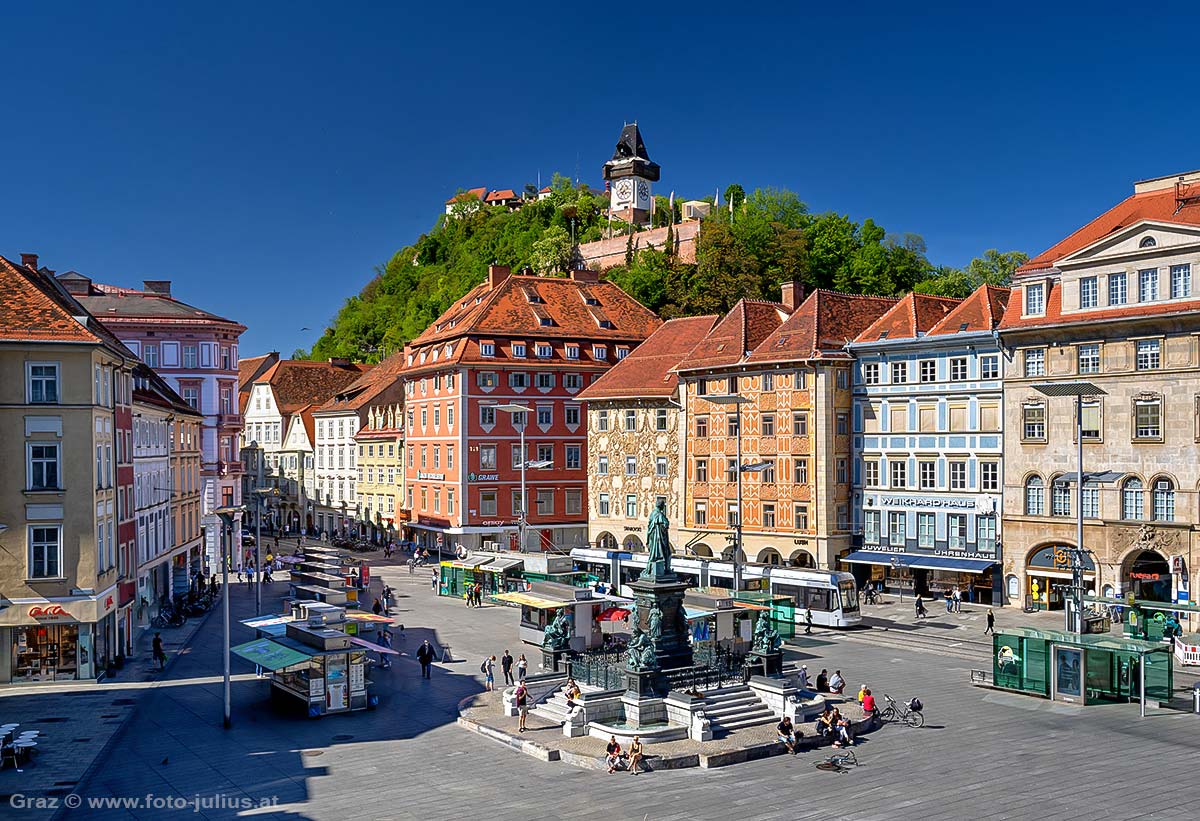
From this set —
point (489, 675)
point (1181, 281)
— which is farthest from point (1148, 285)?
point (489, 675)

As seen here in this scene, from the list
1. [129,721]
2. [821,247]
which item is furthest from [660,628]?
[821,247]

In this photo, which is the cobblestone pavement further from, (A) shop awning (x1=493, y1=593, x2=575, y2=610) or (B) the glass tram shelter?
(A) shop awning (x1=493, y1=593, x2=575, y2=610)

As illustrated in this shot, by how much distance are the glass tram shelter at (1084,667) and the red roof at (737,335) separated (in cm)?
3034

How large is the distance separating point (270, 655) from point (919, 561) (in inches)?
1318

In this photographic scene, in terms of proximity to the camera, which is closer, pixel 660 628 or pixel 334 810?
pixel 334 810

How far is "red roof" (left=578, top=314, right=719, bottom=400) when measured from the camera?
238ft

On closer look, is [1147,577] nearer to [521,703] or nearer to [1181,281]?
[1181,281]

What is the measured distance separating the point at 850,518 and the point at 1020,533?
9.96 metres

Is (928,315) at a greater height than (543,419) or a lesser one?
greater

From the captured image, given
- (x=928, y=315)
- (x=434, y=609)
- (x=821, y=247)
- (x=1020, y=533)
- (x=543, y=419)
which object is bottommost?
(x=434, y=609)

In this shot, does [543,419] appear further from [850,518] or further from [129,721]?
[129,721]

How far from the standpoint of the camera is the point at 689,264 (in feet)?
366

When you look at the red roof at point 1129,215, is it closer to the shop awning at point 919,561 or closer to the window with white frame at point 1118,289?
the window with white frame at point 1118,289

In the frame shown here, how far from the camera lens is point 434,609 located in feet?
193
